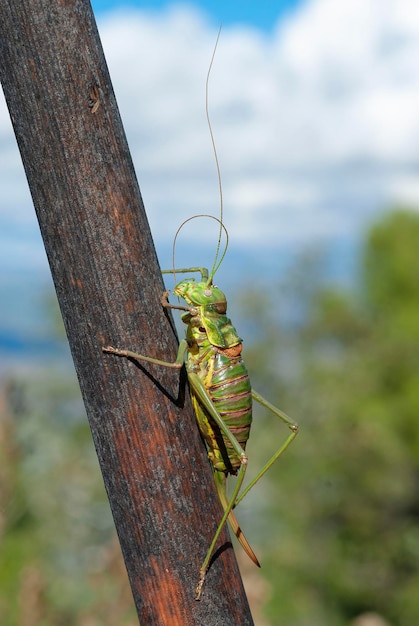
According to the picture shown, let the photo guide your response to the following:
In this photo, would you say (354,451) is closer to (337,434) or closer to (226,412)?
(337,434)

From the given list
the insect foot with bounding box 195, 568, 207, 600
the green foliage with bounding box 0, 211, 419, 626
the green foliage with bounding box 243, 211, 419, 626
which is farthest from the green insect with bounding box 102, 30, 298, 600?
the green foliage with bounding box 243, 211, 419, 626

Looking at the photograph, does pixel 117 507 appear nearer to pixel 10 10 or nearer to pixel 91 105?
pixel 91 105

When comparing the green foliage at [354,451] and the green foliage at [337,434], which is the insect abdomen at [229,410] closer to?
the green foliage at [337,434]

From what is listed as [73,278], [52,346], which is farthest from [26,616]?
[52,346]

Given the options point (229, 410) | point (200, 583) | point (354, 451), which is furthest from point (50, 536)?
point (354, 451)

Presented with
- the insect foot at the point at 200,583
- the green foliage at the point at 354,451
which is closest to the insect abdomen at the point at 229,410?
the insect foot at the point at 200,583

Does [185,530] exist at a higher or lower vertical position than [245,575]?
higher

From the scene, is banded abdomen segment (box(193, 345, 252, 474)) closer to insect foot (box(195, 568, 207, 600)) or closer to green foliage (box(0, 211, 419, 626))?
insect foot (box(195, 568, 207, 600))
